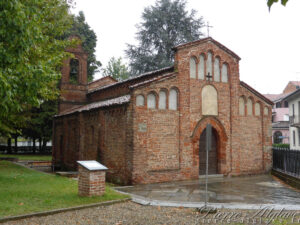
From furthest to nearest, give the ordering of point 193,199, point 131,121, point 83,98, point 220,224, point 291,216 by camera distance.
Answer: point 83,98
point 131,121
point 193,199
point 291,216
point 220,224

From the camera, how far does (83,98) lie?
874 inches

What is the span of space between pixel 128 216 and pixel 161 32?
28522mm

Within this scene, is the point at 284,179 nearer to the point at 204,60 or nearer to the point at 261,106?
the point at 261,106

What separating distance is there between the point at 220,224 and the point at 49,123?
26.7m

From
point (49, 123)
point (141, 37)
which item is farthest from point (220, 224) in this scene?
point (141, 37)

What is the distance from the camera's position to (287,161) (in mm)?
14195

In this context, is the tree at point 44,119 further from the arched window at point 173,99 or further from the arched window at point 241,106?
the arched window at point 241,106

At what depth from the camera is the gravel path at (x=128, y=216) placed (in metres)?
6.79

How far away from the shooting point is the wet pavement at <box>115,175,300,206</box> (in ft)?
30.1

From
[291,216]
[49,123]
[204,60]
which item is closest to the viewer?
[291,216]

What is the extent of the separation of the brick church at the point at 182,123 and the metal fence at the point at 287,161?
0.50 metres

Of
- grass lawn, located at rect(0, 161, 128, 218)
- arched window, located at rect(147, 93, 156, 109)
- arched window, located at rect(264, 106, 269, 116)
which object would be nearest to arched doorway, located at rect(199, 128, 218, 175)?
arched window, located at rect(147, 93, 156, 109)

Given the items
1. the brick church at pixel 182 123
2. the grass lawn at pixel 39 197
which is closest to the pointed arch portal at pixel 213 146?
the brick church at pixel 182 123

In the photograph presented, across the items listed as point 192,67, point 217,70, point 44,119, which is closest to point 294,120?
point 217,70
